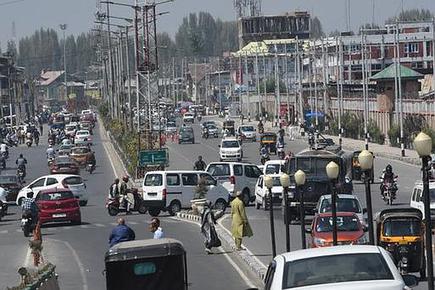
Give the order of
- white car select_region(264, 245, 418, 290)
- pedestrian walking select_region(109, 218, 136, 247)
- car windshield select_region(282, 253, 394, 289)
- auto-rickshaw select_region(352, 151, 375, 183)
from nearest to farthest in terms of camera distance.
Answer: white car select_region(264, 245, 418, 290), car windshield select_region(282, 253, 394, 289), pedestrian walking select_region(109, 218, 136, 247), auto-rickshaw select_region(352, 151, 375, 183)

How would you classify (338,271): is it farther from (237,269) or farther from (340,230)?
(340,230)

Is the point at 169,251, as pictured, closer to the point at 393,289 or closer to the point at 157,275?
the point at 157,275

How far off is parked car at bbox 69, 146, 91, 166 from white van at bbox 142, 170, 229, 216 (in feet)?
99.4

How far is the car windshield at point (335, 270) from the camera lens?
1227 cm

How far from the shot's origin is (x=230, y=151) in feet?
257

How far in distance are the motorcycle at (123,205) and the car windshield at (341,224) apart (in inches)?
706

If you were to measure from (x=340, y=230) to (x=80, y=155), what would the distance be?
49.9m

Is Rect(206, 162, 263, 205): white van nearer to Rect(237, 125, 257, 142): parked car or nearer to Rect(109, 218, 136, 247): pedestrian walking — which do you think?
Rect(109, 218, 136, 247): pedestrian walking

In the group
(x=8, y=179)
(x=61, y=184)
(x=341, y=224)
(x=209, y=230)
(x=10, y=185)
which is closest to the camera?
(x=341, y=224)

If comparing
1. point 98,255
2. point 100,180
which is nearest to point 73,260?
point 98,255

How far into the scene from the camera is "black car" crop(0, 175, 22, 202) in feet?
185

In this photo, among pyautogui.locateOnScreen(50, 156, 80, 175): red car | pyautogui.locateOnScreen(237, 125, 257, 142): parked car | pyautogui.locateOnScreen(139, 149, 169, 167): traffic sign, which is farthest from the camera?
pyautogui.locateOnScreen(237, 125, 257, 142): parked car

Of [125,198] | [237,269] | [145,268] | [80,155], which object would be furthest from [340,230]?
[80,155]

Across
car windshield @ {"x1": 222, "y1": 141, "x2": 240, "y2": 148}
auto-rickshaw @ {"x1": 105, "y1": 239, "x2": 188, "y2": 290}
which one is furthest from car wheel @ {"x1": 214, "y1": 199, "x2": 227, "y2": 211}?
car windshield @ {"x1": 222, "y1": 141, "x2": 240, "y2": 148}
